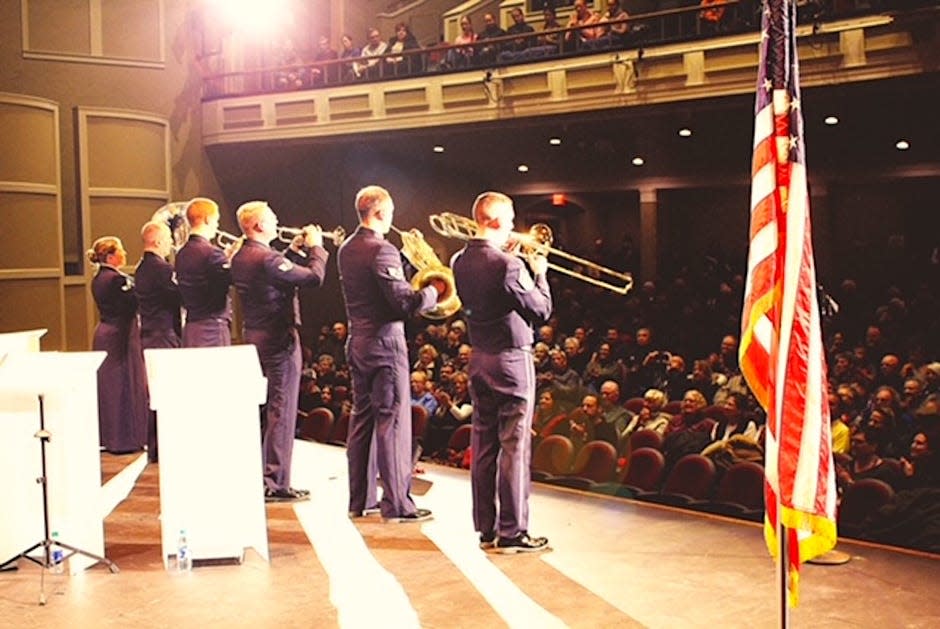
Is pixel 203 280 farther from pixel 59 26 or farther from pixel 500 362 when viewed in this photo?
pixel 59 26

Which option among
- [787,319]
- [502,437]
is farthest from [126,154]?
[787,319]

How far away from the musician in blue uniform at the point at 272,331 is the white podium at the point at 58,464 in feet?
4.34

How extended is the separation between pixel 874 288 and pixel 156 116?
846 cm

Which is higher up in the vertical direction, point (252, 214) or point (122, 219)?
point (122, 219)

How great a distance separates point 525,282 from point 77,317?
A: 9.82m

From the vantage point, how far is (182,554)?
18.4 feet

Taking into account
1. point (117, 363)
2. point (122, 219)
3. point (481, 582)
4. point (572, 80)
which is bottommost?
point (481, 582)

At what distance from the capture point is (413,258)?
7402mm

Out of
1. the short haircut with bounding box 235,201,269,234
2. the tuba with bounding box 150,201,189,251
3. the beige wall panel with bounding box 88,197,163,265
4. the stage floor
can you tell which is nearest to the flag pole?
the stage floor

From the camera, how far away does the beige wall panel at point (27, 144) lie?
13.4 meters

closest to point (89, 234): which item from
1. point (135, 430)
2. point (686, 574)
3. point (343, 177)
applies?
point (343, 177)

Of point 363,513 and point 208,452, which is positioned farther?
point 363,513

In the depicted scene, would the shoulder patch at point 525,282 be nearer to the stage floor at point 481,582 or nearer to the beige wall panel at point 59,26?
the stage floor at point 481,582

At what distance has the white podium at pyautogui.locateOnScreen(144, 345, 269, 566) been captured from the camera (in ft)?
18.2
